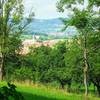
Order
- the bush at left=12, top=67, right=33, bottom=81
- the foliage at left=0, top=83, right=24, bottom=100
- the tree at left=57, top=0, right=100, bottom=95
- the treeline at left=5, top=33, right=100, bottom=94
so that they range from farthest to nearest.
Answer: the bush at left=12, top=67, right=33, bottom=81 → the treeline at left=5, top=33, right=100, bottom=94 → the tree at left=57, top=0, right=100, bottom=95 → the foliage at left=0, top=83, right=24, bottom=100

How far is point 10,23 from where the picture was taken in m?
36.2

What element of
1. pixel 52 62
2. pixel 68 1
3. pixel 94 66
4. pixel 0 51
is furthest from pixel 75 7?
pixel 52 62

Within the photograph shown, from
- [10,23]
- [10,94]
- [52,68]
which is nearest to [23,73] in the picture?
[52,68]

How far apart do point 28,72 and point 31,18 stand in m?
42.8

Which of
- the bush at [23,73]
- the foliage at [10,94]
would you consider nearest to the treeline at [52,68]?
the bush at [23,73]

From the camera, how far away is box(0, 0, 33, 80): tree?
116ft

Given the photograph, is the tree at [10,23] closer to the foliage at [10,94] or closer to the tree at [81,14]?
the tree at [81,14]

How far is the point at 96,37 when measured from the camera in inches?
1342

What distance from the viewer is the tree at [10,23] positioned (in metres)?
35.5

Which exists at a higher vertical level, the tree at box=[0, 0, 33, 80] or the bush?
the tree at box=[0, 0, 33, 80]

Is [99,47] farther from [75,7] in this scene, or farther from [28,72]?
[28,72]

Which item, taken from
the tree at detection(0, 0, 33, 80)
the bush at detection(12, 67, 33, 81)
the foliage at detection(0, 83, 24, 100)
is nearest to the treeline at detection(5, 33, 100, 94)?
the bush at detection(12, 67, 33, 81)

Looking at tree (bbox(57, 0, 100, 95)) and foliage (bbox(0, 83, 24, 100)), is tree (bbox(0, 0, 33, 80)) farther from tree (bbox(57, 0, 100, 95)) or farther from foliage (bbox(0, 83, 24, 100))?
foliage (bbox(0, 83, 24, 100))

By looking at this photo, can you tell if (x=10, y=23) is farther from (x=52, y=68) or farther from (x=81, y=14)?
(x=52, y=68)
